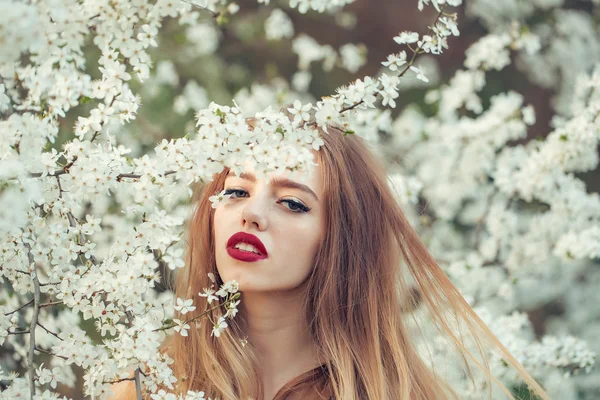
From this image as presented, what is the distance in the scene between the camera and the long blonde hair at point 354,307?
2158 mm

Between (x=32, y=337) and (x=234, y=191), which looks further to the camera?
(x=234, y=191)

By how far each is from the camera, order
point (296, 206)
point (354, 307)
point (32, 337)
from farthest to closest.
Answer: point (354, 307) < point (296, 206) < point (32, 337)

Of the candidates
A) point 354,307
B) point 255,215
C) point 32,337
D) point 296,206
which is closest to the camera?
point 32,337

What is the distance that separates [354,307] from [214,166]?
85 centimetres

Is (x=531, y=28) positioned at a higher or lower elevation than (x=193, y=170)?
higher

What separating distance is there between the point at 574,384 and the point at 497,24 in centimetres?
211

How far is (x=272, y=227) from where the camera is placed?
203 cm

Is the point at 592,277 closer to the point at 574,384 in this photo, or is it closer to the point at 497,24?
the point at 574,384

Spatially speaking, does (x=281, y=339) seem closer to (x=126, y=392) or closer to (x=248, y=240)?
(x=248, y=240)

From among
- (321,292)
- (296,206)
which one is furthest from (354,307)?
(296,206)

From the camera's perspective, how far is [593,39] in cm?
455

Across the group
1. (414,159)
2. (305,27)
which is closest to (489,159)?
(414,159)

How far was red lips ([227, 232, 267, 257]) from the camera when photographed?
78.8 inches

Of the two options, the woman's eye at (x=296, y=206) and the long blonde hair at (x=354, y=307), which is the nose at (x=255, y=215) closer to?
the woman's eye at (x=296, y=206)
